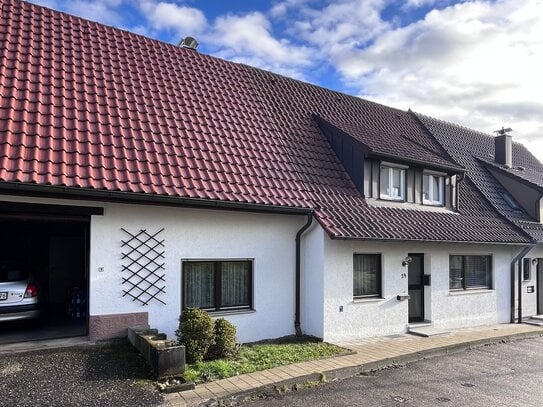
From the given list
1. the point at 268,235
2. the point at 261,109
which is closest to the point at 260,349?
the point at 268,235

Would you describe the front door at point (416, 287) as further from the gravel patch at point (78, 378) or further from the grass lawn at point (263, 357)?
the gravel patch at point (78, 378)

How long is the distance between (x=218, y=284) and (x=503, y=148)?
50.5 ft

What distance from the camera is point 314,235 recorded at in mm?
10461

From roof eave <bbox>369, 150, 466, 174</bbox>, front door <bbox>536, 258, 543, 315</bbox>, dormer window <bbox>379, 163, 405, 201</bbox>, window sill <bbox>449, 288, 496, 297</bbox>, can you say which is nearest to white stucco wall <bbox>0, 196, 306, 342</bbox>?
roof eave <bbox>369, 150, 466, 174</bbox>

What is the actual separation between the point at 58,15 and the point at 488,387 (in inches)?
480

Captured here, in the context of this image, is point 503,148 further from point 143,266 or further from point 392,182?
point 143,266

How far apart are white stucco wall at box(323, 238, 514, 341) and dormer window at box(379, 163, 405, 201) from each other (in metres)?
1.48

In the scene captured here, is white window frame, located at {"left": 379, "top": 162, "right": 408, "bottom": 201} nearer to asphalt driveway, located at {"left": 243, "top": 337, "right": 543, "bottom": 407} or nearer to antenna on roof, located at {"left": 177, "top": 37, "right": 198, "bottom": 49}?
asphalt driveway, located at {"left": 243, "top": 337, "right": 543, "bottom": 407}

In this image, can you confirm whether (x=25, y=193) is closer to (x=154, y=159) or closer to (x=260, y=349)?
(x=154, y=159)

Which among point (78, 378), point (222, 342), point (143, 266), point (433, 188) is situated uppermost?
point (433, 188)

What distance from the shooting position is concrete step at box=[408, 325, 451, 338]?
11631 mm

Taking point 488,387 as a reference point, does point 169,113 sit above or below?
above

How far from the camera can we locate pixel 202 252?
926 centimetres

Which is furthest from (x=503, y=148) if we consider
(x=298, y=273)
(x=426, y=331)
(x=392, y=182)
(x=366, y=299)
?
(x=298, y=273)
